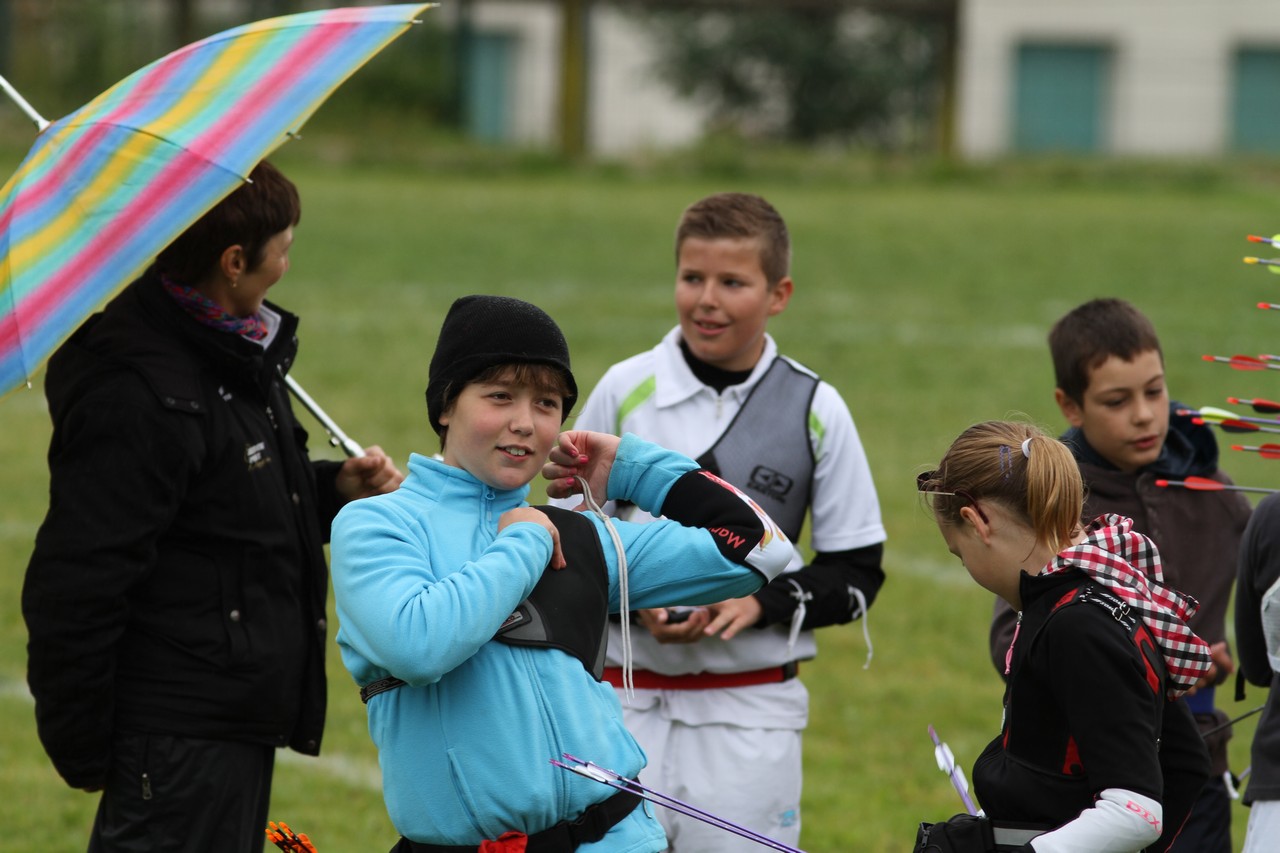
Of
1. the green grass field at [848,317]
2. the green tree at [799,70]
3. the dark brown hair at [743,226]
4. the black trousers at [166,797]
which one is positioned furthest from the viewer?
the green tree at [799,70]

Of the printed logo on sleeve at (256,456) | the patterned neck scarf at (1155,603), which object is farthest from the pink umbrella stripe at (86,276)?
the patterned neck scarf at (1155,603)

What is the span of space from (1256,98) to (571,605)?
36456 millimetres

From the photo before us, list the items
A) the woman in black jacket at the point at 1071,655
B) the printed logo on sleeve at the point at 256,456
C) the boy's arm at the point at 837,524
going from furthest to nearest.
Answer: the boy's arm at the point at 837,524 → the printed logo on sleeve at the point at 256,456 → the woman in black jacket at the point at 1071,655

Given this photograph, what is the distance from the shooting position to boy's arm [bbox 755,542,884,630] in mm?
4141

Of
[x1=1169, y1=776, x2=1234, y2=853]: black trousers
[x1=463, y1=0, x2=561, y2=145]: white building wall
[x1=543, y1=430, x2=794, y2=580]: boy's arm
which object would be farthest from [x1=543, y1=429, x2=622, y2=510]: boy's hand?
[x1=463, y1=0, x2=561, y2=145]: white building wall

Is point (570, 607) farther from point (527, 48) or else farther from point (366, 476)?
point (527, 48)

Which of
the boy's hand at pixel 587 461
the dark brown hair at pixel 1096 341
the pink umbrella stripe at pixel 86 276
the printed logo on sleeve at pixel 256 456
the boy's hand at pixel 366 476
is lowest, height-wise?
the boy's hand at pixel 366 476

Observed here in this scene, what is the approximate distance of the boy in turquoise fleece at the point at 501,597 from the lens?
2834mm

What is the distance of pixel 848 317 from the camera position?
14.6 m

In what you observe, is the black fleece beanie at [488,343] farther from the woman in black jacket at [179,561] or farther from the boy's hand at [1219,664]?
the boy's hand at [1219,664]

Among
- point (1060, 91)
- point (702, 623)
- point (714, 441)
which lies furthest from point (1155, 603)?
point (1060, 91)

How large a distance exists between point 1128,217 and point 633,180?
19.7 feet

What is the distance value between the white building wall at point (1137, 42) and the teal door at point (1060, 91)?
0.24 meters

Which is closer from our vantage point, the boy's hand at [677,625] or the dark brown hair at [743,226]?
the boy's hand at [677,625]
